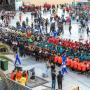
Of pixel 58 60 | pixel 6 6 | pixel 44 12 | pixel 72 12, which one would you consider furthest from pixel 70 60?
pixel 6 6

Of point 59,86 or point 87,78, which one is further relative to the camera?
point 87,78

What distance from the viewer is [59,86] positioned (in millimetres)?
18594

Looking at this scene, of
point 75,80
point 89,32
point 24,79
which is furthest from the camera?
point 89,32

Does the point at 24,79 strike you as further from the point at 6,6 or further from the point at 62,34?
the point at 6,6

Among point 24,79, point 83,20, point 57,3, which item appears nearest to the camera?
point 24,79

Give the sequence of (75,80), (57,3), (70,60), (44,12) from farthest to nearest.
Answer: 1. (57,3)
2. (44,12)
3. (70,60)
4. (75,80)

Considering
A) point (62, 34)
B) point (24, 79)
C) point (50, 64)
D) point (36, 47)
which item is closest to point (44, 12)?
point (62, 34)

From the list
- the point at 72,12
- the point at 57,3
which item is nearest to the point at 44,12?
the point at 72,12

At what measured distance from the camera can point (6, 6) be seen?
54.5 metres

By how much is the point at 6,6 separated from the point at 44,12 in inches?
278

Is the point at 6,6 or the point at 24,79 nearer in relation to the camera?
the point at 24,79

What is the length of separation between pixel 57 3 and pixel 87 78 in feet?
140

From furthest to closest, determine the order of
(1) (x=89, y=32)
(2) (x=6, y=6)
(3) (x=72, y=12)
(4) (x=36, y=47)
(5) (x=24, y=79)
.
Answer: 1. (2) (x=6, y=6)
2. (3) (x=72, y=12)
3. (1) (x=89, y=32)
4. (4) (x=36, y=47)
5. (5) (x=24, y=79)

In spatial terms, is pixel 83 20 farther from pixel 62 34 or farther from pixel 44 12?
pixel 44 12
